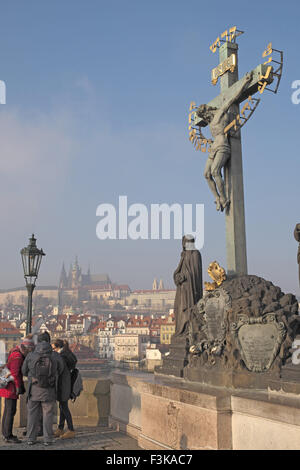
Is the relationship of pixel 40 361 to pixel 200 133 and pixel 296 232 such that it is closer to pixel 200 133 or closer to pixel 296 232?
pixel 296 232

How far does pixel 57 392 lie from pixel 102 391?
1.97m

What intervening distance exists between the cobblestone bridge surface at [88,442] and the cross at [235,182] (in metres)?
3.51

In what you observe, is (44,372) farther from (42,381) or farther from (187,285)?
(187,285)

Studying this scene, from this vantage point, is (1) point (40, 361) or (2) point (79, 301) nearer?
(1) point (40, 361)

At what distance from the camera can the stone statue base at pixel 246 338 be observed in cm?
566

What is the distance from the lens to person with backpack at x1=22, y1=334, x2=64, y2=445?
582 cm

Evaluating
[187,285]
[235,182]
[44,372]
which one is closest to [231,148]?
[235,182]

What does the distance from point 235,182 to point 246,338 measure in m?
3.90

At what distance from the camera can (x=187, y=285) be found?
8273 millimetres

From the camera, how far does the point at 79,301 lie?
646 ft

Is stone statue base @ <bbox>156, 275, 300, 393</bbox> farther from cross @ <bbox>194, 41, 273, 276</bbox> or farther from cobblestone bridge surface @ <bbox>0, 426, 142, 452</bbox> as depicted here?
cross @ <bbox>194, 41, 273, 276</bbox>

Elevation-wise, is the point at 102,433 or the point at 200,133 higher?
the point at 200,133
